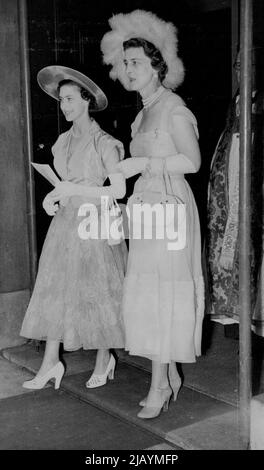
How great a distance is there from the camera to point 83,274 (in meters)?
3.97

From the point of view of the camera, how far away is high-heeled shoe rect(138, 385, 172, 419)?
Answer: 11.6ft

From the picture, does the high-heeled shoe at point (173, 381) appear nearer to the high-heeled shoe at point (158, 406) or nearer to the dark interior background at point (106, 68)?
the high-heeled shoe at point (158, 406)

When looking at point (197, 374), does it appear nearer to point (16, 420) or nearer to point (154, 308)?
point (154, 308)

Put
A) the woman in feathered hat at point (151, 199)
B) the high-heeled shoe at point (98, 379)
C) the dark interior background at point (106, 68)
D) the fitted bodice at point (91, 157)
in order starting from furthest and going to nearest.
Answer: the dark interior background at point (106, 68)
the high-heeled shoe at point (98, 379)
the fitted bodice at point (91, 157)
the woman in feathered hat at point (151, 199)

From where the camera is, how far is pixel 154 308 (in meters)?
3.50

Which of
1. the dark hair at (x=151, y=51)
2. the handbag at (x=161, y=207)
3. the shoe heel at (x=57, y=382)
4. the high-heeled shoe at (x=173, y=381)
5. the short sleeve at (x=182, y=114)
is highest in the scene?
the dark hair at (x=151, y=51)

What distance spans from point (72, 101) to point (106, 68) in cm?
141

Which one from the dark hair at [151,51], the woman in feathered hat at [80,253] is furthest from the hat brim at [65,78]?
the dark hair at [151,51]

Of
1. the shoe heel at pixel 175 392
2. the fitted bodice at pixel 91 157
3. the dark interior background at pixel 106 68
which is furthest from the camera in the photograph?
the dark interior background at pixel 106 68

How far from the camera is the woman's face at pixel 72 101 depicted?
393 centimetres

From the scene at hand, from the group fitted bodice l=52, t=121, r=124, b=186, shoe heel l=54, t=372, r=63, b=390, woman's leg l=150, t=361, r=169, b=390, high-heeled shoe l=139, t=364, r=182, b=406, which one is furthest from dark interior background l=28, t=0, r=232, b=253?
woman's leg l=150, t=361, r=169, b=390

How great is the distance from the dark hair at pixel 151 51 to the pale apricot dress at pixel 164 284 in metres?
0.13

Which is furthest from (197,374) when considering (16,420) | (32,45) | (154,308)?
(32,45)

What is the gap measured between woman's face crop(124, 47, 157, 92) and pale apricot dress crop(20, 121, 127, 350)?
17.9 inches
